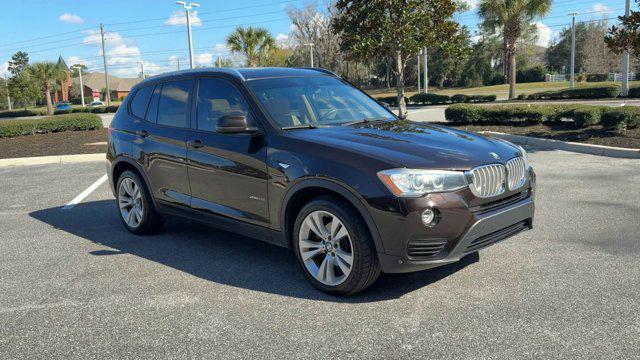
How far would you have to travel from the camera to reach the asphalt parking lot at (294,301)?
331 centimetres

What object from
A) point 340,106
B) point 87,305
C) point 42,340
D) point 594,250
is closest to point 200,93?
point 340,106

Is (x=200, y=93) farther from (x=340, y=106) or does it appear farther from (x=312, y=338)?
(x=312, y=338)

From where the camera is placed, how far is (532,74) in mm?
65500

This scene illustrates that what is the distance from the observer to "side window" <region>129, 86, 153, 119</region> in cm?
597

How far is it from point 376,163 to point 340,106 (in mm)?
1494

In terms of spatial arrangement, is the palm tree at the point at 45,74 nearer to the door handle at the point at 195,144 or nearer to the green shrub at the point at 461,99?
the green shrub at the point at 461,99

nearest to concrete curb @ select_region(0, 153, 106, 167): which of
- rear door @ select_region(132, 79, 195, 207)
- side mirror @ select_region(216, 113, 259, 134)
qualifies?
rear door @ select_region(132, 79, 195, 207)

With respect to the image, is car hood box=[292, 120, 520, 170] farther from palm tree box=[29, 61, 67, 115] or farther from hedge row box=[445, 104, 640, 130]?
palm tree box=[29, 61, 67, 115]

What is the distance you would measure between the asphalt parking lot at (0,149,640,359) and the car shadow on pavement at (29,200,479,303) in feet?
0.07

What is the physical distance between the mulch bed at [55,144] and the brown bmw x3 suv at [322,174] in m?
9.31

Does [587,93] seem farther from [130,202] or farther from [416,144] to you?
[416,144]

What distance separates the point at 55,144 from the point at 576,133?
14070mm

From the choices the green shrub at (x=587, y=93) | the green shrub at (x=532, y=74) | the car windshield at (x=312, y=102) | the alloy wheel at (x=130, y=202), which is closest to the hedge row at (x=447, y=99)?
the green shrub at (x=587, y=93)

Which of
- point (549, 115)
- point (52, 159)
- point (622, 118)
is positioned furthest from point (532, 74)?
point (52, 159)
